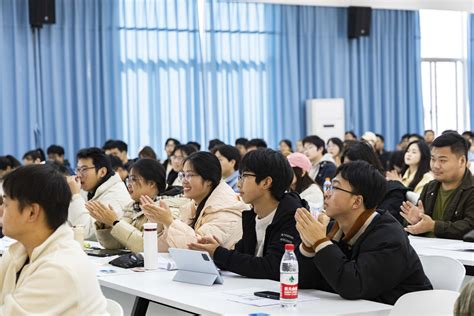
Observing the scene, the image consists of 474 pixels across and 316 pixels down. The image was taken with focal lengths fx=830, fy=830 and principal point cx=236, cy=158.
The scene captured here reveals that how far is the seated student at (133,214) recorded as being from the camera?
471 centimetres

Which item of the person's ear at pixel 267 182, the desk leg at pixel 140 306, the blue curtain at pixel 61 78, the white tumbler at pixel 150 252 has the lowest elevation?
the desk leg at pixel 140 306

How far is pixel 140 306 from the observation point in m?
3.74

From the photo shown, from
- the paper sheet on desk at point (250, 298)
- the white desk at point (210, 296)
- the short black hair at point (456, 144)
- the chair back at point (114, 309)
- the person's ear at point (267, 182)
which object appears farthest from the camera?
the short black hair at point (456, 144)

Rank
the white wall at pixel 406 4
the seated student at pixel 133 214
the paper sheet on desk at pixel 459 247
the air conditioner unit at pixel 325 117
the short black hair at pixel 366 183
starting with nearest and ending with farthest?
the short black hair at pixel 366 183
the paper sheet on desk at pixel 459 247
the seated student at pixel 133 214
the white wall at pixel 406 4
the air conditioner unit at pixel 325 117

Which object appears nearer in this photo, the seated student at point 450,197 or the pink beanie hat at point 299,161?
the seated student at point 450,197

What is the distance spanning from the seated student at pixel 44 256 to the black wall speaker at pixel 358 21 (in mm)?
12277

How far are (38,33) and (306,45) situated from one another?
15.1ft

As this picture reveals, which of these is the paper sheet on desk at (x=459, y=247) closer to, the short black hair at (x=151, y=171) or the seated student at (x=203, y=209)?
the seated student at (x=203, y=209)

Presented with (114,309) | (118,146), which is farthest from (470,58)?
(114,309)

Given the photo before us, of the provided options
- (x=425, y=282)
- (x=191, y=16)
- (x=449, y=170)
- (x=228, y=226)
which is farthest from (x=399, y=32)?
(x=425, y=282)

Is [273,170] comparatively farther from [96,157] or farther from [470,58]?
[470,58]

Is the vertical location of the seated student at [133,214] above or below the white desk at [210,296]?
above

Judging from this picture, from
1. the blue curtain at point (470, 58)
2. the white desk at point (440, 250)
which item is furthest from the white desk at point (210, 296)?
the blue curtain at point (470, 58)

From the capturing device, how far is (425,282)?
10.9 ft
